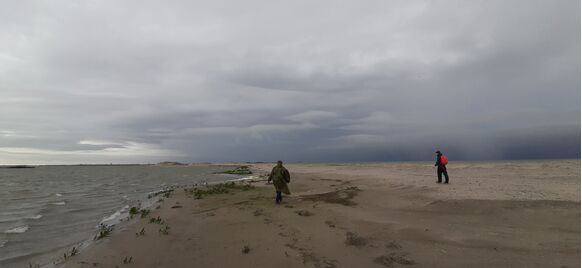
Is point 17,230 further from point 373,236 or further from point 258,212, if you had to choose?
point 373,236

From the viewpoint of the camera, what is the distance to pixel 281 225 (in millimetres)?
11211

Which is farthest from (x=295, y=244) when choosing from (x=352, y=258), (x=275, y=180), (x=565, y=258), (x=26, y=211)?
(x=26, y=211)

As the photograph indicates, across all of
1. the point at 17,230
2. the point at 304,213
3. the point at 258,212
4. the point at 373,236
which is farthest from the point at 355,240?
the point at 17,230

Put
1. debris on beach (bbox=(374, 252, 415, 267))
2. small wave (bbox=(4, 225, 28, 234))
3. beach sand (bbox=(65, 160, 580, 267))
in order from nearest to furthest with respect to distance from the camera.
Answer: debris on beach (bbox=(374, 252, 415, 267)) < beach sand (bbox=(65, 160, 580, 267)) < small wave (bbox=(4, 225, 28, 234))

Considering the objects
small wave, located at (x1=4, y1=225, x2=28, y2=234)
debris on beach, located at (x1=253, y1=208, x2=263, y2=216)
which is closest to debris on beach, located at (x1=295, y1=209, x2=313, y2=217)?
debris on beach, located at (x1=253, y1=208, x2=263, y2=216)

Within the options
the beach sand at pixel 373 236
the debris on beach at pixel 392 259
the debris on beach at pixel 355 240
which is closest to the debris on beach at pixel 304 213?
the beach sand at pixel 373 236

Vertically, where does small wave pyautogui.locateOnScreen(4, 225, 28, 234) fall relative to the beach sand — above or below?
below

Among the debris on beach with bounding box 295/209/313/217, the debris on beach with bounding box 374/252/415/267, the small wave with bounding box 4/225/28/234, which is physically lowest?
the small wave with bounding box 4/225/28/234

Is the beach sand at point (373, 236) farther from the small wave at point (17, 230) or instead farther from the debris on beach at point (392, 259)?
the small wave at point (17, 230)

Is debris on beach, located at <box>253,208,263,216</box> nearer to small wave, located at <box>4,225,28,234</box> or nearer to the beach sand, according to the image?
the beach sand

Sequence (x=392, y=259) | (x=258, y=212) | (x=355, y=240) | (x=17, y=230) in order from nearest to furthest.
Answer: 1. (x=392, y=259)
2. (x=355, y=240)
3. (x=17, y=230)
4. (x=258, y=212)

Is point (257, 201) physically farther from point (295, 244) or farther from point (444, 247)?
point (444, 247)

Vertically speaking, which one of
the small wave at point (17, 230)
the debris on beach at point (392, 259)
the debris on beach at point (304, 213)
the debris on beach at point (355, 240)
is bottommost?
the small wave at point (17, 230)

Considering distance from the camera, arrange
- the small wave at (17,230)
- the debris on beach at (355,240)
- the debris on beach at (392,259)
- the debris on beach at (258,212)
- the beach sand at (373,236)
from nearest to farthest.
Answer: the debris on beach at (392,259) < the beach sand at (373,236) < the debris on beach at (355,240) < the small wave at (17,230) < the debris on beach at (258,212)
